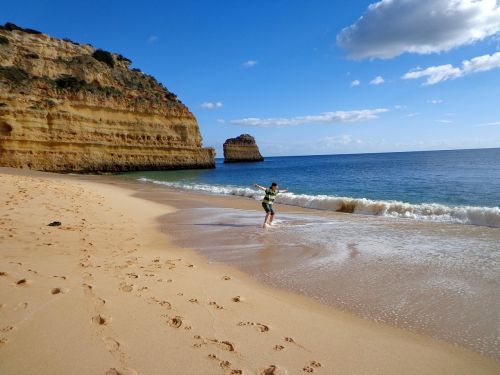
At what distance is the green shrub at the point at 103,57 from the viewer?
45656 mm

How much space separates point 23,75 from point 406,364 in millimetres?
41880

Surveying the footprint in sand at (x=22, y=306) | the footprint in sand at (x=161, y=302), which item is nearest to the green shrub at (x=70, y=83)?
the footprint in sand at (x=22, y=306)

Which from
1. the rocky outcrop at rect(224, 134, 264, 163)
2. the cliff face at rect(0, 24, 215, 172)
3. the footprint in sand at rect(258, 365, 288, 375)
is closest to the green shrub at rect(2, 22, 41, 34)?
the cliff face at rect(0, 24, 215, 172)

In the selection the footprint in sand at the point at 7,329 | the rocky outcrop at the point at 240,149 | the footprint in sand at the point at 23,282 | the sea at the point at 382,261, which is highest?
the rocky outcrop at the point at 240,149

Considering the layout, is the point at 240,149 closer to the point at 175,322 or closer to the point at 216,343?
the point at 175,322

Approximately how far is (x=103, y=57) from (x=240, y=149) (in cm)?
6502

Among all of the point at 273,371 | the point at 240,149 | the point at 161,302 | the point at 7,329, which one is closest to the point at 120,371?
the point at 273,371

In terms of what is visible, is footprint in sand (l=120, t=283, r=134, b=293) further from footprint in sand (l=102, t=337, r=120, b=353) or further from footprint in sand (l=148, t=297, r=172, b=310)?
footprint in sand (l=102, t=337, r=120, b=353)

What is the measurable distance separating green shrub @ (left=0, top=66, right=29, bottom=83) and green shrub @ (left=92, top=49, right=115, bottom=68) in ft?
41.3

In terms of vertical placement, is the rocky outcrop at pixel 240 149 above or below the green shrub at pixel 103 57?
below

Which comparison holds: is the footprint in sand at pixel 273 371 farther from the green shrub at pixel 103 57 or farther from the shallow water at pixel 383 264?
the green shrub at pixel 103 57

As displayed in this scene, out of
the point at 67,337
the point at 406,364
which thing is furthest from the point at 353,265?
the point at 67,337

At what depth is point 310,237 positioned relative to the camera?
8227 millimetres

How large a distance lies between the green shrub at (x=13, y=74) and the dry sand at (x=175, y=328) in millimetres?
35421
